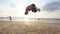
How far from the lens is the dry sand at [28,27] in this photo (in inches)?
76.2

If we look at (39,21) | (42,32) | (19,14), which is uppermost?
(19,14)

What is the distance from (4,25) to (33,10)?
55cm

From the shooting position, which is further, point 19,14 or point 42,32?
point 19,14

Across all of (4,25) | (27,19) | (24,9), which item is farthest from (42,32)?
(4,25)

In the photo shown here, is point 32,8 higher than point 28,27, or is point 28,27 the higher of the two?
point 32,8

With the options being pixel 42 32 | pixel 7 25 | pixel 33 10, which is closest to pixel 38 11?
pixel 33 10

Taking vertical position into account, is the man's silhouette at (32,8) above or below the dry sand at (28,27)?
above

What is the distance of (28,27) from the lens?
2012mm

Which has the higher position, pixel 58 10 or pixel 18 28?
pixel 58 10

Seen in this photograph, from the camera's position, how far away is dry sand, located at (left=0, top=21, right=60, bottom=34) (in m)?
1.93

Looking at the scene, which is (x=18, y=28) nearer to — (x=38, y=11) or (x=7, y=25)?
(x=7, y=25)

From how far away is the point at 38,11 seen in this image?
2.03 m

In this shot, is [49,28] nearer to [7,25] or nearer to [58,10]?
[58,10]

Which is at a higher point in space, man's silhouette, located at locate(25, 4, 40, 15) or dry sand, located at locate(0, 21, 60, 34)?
man's silhouette, located at locate(25, 4, 40, 15)
